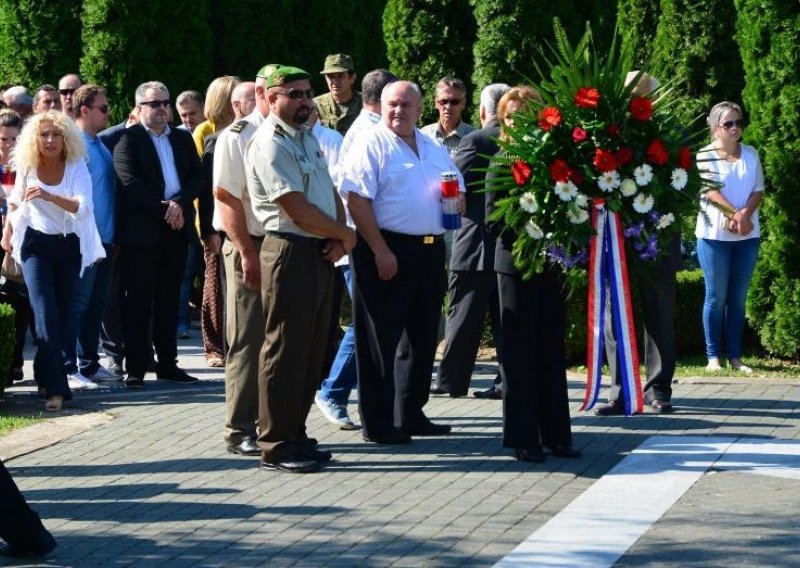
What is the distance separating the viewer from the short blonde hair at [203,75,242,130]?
1260cm

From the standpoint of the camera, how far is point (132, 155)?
40.6ft

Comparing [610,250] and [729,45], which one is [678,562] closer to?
[610,250]

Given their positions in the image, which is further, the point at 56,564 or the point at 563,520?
the point at 563,520

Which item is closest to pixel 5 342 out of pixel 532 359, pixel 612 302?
pixel 532 359

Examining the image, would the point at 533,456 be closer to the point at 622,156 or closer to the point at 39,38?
the point at 622,156

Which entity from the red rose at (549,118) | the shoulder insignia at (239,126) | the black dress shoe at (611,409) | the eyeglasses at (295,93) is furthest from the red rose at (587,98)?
the black dress shoe at (611,409)

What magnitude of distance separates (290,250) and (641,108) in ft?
6.87

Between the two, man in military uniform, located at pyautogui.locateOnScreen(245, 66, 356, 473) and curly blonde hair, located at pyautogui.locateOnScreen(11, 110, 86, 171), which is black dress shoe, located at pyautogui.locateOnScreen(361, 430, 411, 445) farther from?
curly blonde hair, located at pyautogui.locateOnScreen(11, 110, 86, 171)

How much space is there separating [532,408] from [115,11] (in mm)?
9870

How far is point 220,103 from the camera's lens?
12.6 metres

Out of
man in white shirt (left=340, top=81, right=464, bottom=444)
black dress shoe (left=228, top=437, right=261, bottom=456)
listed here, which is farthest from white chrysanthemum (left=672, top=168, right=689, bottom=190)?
black dress shoe (left=228, top=437, right=261, bottom=456)

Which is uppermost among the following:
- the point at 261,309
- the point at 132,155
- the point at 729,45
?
the point at 729,45

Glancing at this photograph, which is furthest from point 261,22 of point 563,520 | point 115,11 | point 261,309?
point 563,520

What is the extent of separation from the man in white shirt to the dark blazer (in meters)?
3.10
